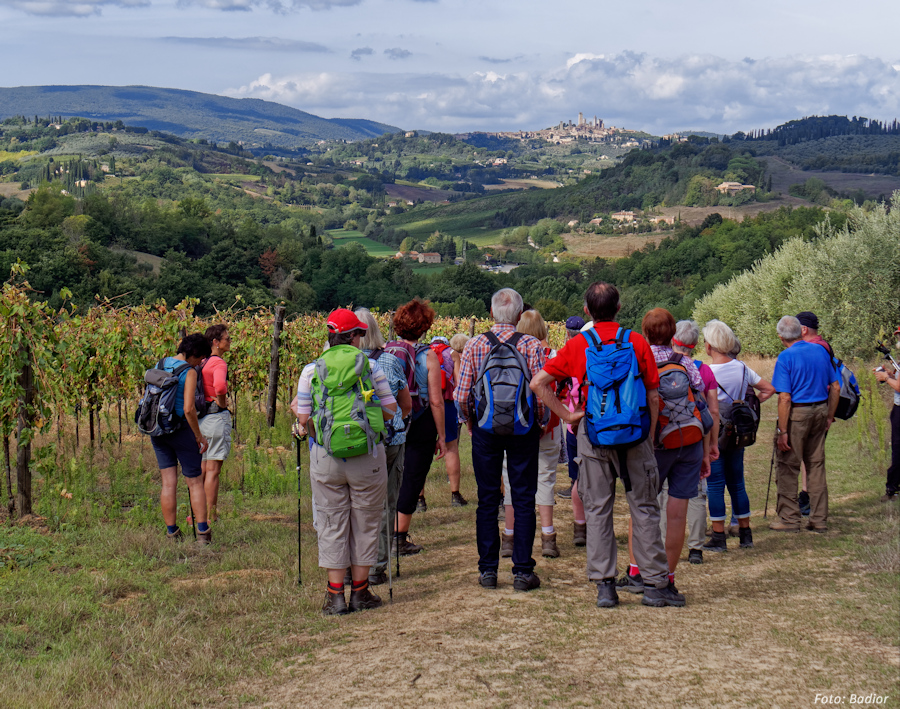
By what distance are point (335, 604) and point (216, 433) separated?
6.86 ft

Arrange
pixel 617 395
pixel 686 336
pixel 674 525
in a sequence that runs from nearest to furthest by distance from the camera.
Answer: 1. pixel 617 395
2. pixel 674 525
3. pixel 686 336

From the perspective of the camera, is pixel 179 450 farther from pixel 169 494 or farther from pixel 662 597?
pixel 662 597

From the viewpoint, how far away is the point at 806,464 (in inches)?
243

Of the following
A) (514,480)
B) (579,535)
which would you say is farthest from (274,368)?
(514,480)

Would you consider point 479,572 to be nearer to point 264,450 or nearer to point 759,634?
point 759,634

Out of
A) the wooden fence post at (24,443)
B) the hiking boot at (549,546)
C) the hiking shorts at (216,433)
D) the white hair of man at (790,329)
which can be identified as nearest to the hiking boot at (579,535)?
the hiking boot at (549,546)

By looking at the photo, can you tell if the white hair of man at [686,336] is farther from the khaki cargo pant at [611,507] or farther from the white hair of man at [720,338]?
the khaki cargo pant at [611,507]

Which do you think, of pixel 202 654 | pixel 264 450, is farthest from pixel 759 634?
pixel 264 450

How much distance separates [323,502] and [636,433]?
5.63 ft

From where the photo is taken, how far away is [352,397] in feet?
13.3

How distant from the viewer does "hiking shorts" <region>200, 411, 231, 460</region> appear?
5844 mm

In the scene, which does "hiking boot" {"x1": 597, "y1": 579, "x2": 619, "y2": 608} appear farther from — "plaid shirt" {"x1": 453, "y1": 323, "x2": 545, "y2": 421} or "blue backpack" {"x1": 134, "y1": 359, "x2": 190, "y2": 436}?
"blue backpack" {"x1": 134, "y1": 359, "x2": 190, "y2": 436}

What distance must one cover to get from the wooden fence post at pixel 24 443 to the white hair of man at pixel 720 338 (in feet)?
17.0

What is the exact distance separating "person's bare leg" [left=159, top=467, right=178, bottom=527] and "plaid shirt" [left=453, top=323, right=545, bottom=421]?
7.30ft
